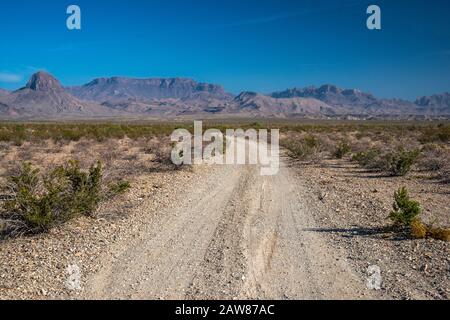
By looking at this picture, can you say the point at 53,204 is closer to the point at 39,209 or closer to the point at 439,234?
the point at 39,209

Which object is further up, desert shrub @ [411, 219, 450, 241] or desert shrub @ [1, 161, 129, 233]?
desert shrub @ [1, 161, 129, 233]

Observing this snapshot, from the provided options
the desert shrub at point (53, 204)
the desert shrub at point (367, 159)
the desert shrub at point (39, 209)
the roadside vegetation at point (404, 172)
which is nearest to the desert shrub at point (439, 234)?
the roadside vegetation at point (404, 172)

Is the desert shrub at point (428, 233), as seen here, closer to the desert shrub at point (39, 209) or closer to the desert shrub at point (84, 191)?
the desert shrub at point (84, 191)

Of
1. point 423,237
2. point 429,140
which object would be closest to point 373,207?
point 423,237

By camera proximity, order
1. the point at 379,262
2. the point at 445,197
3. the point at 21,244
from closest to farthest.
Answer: the point at 379,262 < the point at 21,244 < the point at 445,197

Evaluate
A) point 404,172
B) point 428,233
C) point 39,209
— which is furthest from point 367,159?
point 39,209

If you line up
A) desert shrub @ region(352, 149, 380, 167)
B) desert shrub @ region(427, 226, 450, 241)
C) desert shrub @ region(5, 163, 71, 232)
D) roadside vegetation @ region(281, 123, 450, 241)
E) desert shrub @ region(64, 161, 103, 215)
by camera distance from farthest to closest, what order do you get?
desert shrub @ region(352, 149, 380, 167), desert shrub @ region(64, 161, 103, 215), roadside vegetation @ region(281, 123, 450, 241), desert shrub @ region(5, 163, 71, 232), desert shrub @ region(427, 226, 450, 241)

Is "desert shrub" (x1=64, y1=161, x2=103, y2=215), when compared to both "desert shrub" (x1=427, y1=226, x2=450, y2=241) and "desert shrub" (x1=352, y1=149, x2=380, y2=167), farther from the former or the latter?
"desert shrub" (x1=352, y1=149, x2=380, y2=167)

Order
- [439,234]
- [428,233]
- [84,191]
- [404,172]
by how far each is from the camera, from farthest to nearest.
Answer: [404,172] < [84,191] < [428,233] < [439,234]

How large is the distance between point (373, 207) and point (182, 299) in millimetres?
6008

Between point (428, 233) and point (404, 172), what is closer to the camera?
point (428, 233)

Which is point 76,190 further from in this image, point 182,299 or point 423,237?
point 423,237

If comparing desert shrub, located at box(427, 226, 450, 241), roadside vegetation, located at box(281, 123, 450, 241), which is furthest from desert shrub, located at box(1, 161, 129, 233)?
desert shrub, located at box(427, 226, 450, 241)

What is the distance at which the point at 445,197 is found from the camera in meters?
10.6
